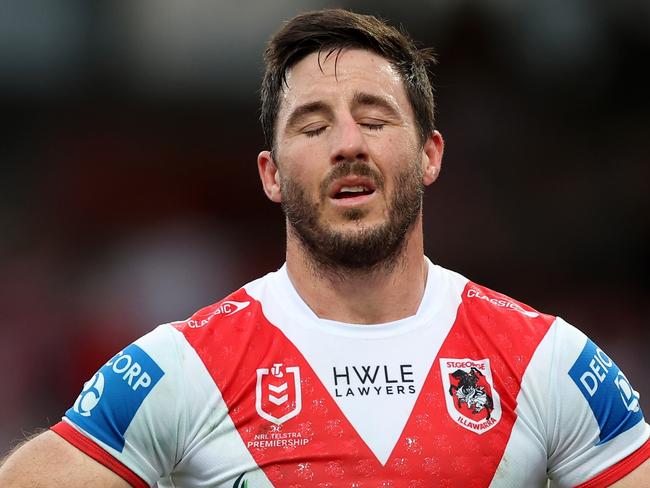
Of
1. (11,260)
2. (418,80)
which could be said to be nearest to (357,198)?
(418,80)

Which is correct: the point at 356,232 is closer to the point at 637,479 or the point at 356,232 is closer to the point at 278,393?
the point at 278,393

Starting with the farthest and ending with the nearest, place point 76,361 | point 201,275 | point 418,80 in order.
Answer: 1. point 201,275
2. point 76,361
3. point 418,80

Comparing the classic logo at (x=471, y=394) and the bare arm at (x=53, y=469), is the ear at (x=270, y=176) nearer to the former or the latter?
the classic logo at (x=471, y=394)

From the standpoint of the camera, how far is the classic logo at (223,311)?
2809mm

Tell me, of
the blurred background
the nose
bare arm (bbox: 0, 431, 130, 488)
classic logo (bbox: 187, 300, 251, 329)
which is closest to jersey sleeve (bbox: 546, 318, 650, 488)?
the nose

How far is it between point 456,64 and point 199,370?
6408mm

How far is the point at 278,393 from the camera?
2648 mm

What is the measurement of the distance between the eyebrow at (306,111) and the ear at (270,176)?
0.18 m

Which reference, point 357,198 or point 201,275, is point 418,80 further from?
point 201,275

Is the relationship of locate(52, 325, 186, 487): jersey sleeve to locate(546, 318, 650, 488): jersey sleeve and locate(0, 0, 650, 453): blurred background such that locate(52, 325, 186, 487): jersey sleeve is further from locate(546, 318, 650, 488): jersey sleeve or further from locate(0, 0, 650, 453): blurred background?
locate(0, 0, 650, 453): blurred background

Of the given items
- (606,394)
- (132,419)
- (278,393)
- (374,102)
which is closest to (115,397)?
(132,419)

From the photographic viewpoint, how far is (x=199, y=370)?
2656mm

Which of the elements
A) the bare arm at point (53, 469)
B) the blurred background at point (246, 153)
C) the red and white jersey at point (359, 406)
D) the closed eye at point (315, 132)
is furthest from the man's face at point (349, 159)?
the blurred background at point (246, 153)

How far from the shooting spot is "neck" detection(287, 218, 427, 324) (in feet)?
9.45
